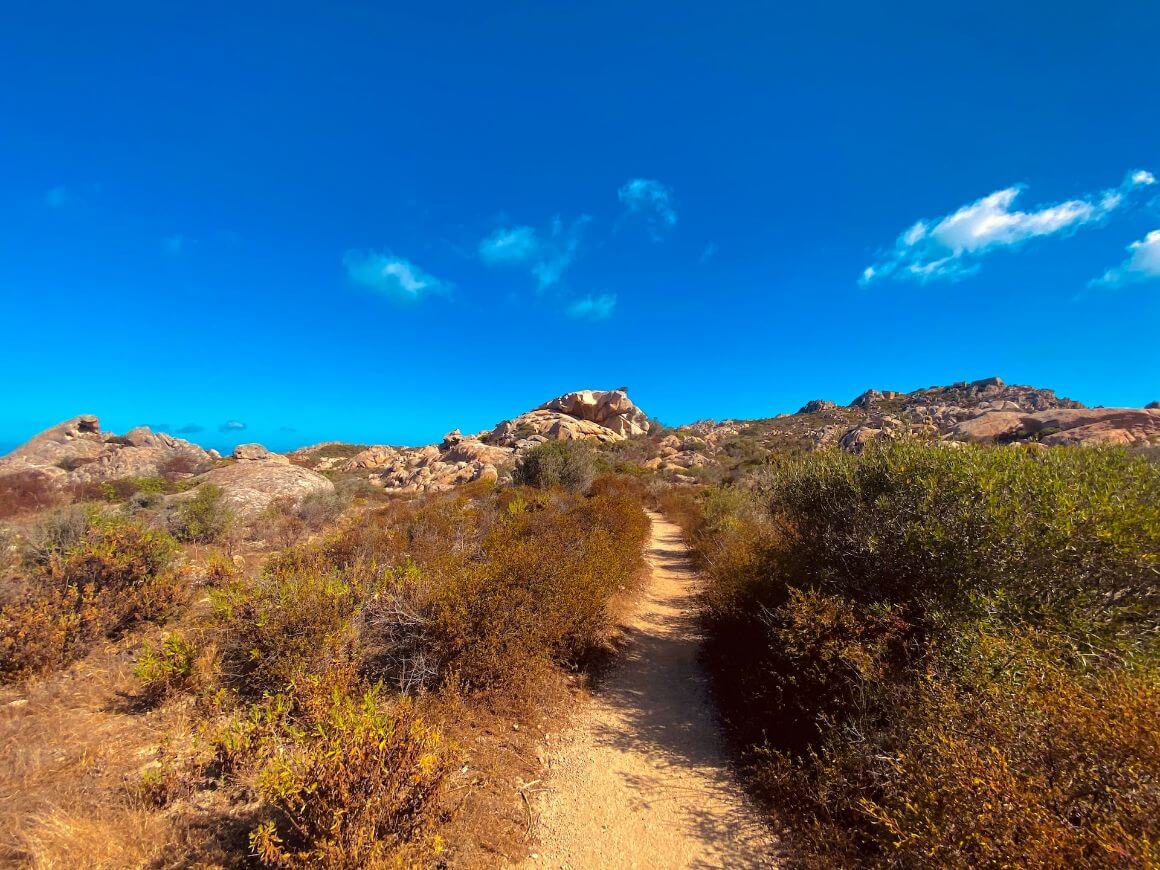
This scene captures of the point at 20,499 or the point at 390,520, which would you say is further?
the point at 20,499

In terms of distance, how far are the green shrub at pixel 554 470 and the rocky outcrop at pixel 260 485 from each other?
8295 mm

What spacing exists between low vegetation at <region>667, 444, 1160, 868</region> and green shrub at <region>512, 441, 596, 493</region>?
532 inches

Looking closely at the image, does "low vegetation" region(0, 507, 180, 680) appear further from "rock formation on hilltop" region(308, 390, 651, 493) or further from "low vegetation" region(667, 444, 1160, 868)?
"rock formation on hilltop" region(308, 390, 651, 493)

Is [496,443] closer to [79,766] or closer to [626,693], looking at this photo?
[626,693]

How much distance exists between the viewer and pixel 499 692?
17.9ft

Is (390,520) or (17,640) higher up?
(390,520)

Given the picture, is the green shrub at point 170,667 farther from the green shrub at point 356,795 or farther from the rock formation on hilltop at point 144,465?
the rock formation on hilltop at point 144,465

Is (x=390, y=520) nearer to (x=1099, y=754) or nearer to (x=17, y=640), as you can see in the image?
(x=17, y=640)

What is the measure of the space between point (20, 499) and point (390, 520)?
1531 centimetres

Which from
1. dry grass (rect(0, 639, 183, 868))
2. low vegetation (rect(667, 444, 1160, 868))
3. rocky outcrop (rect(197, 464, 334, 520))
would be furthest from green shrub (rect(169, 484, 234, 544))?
low vegetation (rect(667, 444, 1160, 868))

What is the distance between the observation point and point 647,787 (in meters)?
4.51

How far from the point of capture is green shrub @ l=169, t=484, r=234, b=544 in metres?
10.8

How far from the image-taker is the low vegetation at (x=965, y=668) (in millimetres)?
2561

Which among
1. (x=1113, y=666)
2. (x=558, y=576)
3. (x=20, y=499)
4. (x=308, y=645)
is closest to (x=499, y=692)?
(x=558, y=576)
